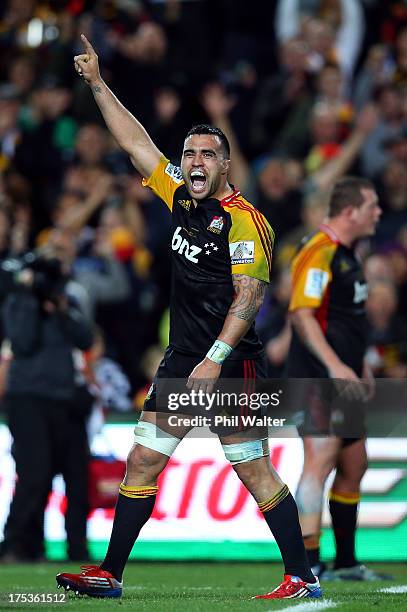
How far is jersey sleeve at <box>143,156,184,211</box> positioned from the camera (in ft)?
24.1

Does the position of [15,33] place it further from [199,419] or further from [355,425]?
[199,419]

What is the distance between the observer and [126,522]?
278 inches

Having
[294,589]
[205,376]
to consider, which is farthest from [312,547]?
[205,376]

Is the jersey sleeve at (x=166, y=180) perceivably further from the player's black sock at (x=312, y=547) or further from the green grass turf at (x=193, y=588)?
the player's black sock at (x=312, y=547)

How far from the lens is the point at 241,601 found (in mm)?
7109

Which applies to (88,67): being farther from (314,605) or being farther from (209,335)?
(314,605)

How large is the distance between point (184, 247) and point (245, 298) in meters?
0.48

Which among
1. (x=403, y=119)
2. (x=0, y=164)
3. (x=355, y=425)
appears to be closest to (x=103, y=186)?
(x=0, y=164)

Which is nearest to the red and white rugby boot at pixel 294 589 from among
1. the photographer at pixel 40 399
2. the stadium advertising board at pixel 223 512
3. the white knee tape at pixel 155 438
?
the white knee tape at pixel 155 438

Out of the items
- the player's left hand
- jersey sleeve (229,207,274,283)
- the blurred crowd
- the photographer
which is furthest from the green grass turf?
the blurred crowd

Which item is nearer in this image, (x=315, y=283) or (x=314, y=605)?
(x=314, y=605)

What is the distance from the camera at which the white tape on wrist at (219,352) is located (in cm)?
686

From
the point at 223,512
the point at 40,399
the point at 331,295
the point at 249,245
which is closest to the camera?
the point at 249,245

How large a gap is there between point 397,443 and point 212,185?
470cm
